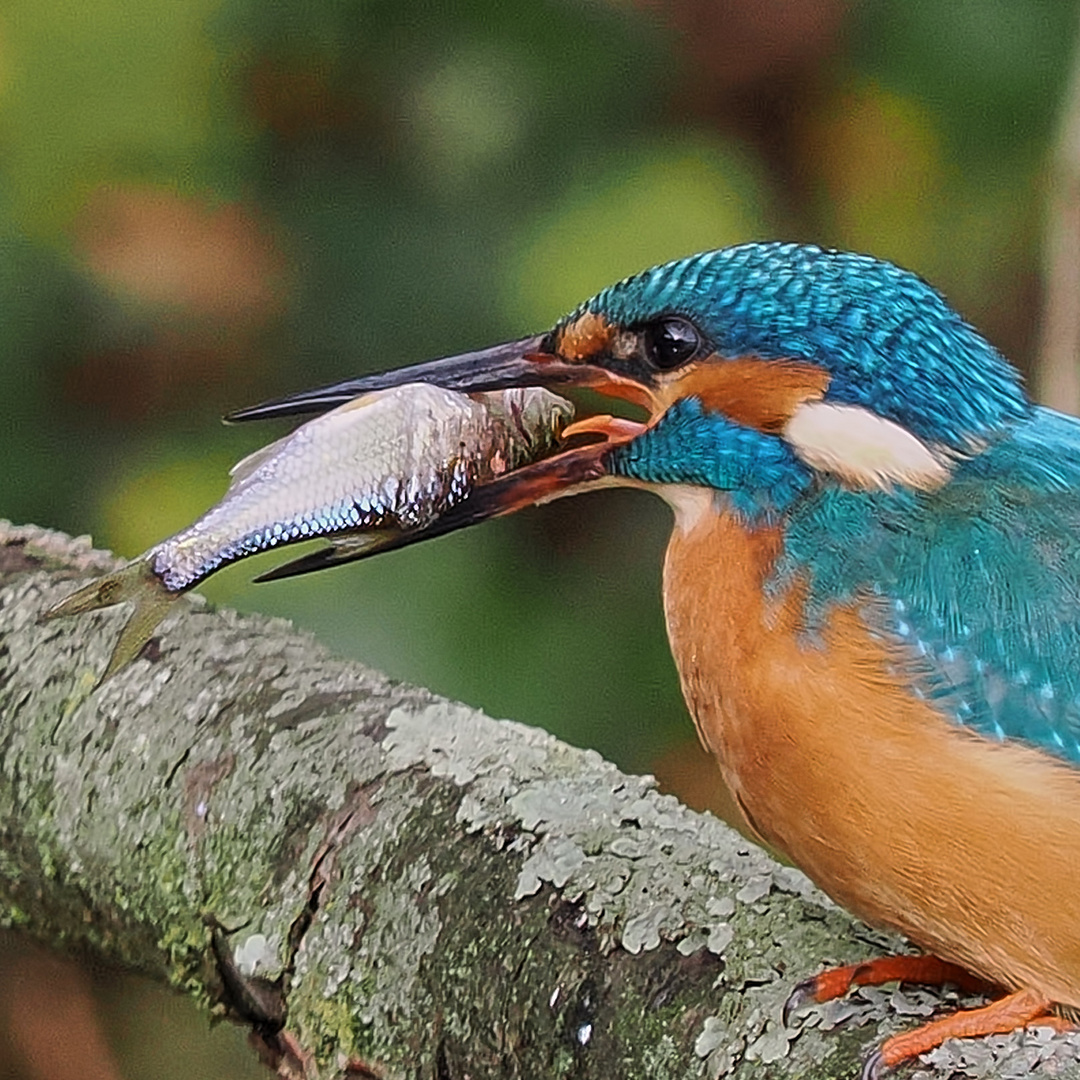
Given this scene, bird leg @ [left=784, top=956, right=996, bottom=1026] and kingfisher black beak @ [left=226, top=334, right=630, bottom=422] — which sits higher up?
kingfisher black beak @ [left=226, top=334, right=630, bottom=422]

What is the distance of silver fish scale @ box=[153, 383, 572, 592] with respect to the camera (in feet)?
5.32

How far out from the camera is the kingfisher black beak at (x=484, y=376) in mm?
1746

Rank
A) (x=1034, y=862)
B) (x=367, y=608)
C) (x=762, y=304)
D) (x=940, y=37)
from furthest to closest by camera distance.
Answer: (x=940, y=37), (x=367, y=608), (x=762, y=304), (x=1034, y=862)

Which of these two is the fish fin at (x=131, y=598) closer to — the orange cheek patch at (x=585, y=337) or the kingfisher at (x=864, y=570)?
the kingfisher at (x=864, y=570)

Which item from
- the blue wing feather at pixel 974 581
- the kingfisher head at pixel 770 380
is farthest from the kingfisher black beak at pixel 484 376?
the blue wing feather at pixel 974 581

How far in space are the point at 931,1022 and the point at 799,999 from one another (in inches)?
3.8

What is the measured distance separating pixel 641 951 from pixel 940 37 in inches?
67.6

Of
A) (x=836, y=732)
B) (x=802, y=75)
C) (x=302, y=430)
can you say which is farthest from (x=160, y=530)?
(x=836, y=732)

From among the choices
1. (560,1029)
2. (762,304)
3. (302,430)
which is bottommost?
(560,1029)

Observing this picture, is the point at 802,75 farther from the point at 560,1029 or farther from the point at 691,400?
the point at 560,1029

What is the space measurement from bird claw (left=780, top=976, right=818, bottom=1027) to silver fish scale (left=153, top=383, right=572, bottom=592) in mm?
509

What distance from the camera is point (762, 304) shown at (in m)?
1.66

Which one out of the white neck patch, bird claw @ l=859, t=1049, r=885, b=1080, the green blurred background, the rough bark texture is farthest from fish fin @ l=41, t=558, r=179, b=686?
the green blurred background

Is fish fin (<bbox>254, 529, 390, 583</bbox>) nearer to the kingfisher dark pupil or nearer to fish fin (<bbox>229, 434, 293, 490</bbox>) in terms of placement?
fish fin (<bbox>229, 434, 293, 490</bbox>)
